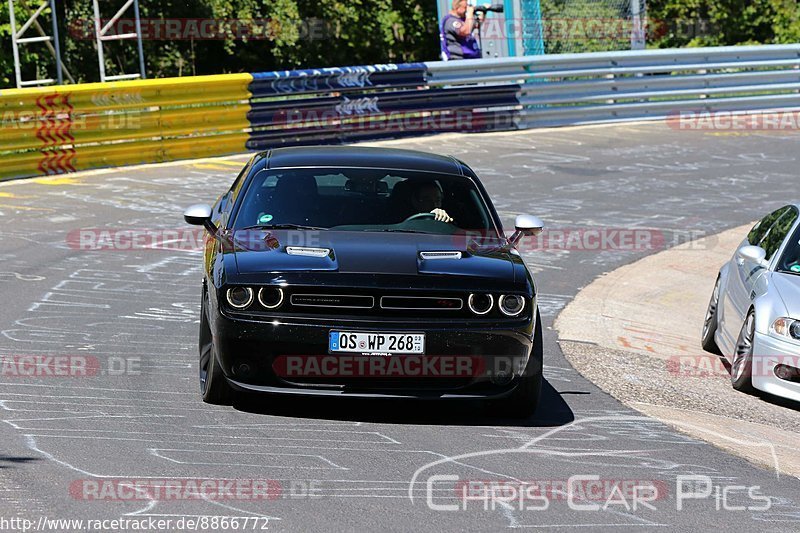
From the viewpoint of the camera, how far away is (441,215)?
8406mm

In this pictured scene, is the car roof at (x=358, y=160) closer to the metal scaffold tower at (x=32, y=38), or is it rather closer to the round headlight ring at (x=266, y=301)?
the round headlight ring at (x=266, y=301)

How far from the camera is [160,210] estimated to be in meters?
15.6

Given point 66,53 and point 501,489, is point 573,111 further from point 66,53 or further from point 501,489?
point 501,489

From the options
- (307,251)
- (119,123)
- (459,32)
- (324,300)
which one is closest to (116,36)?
(119,123)

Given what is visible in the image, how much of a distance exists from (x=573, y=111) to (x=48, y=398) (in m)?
17.4

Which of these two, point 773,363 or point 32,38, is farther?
point 32,38

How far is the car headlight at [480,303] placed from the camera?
7.23 m

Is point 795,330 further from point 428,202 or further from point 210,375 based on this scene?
point 210,375

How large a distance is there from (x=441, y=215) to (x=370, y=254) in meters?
1.06

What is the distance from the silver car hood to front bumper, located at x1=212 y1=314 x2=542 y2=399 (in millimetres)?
2470

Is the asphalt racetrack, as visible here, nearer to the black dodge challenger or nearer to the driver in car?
the black dodge challenger

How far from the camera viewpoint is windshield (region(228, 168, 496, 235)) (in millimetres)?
8188

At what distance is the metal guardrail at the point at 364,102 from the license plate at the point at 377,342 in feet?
37.3

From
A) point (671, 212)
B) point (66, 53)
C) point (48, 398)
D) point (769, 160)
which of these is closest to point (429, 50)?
point (66, 53)
